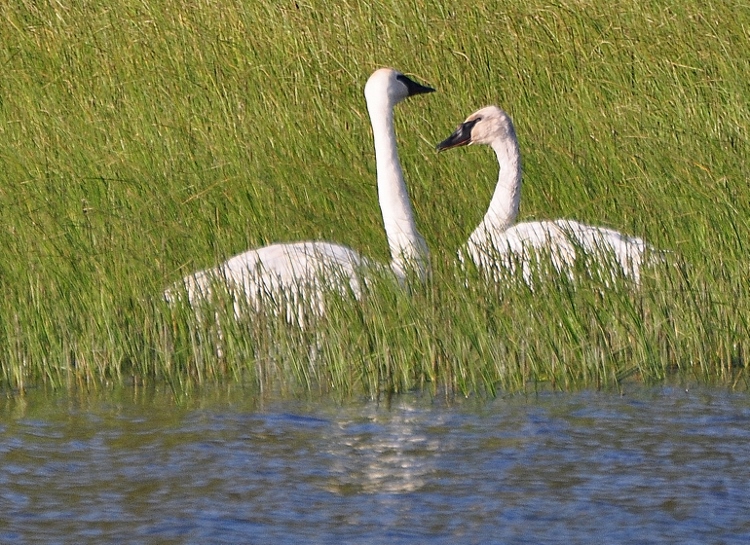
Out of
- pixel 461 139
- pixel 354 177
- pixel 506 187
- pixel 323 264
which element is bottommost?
pixel 323 264

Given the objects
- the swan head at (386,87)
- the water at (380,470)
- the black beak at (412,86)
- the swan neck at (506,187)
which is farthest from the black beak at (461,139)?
the water at (380,470)

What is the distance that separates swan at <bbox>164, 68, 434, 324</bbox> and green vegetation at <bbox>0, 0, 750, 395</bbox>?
5.1 inches

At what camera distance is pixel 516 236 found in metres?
7.12

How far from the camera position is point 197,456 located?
4.86 m

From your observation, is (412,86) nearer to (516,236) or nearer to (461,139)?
(461,139)

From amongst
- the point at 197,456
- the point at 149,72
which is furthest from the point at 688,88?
the point at 197,456

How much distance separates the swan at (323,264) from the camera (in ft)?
20.5

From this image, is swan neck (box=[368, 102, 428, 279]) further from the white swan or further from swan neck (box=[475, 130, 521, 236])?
swan neck (box=[475, 130, 521, 236])

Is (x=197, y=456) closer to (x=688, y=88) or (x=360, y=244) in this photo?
(x=360, y=244)

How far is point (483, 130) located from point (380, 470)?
3707 millimetres

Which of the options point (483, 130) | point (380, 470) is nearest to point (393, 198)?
point (483, 130)

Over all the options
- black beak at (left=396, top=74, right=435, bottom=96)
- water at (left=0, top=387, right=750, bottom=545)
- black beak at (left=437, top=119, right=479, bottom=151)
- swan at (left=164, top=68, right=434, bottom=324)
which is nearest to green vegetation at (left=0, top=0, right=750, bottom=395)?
swan at (left=164, top=68, right=434, bottom=324)

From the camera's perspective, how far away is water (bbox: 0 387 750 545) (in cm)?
410

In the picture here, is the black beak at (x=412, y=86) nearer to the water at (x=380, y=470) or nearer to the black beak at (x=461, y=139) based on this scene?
the black beak at (x=461, y=139)
